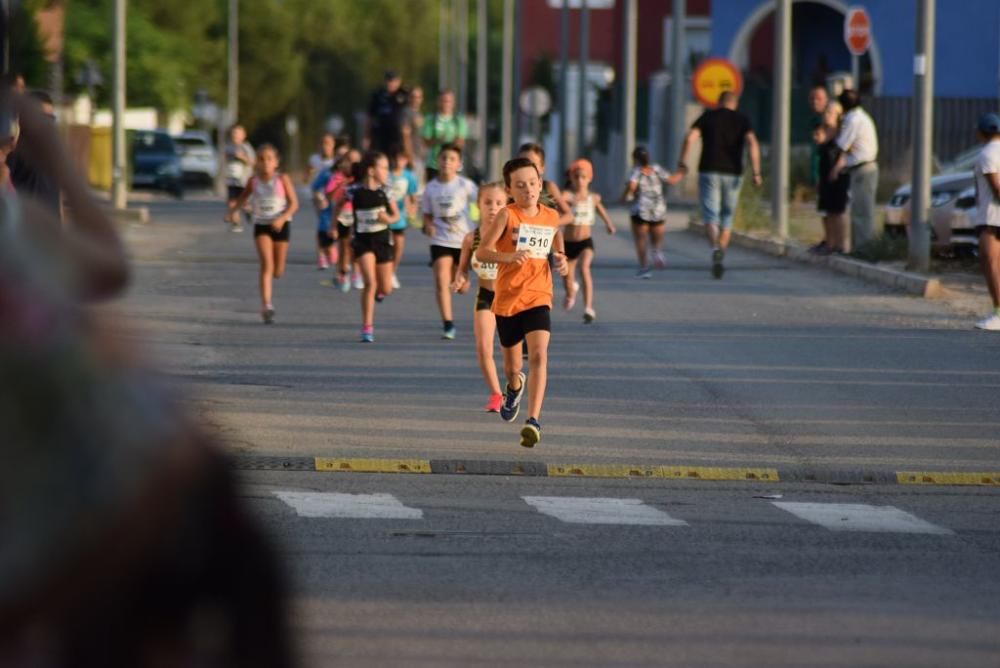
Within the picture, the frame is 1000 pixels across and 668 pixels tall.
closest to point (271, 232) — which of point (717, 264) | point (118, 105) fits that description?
point (717, 264)

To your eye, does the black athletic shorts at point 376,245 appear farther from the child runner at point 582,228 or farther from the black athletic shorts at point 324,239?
the black athletic shorts at point 324,239

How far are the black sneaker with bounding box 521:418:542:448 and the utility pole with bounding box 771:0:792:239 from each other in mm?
18735

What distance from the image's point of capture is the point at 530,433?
11172 millimetres

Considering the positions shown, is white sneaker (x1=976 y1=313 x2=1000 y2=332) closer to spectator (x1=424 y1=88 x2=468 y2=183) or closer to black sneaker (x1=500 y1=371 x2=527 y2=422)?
black sneaker (x1=500 y1=371 x2=527 y2=422)

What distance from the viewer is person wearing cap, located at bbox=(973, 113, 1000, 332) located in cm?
1739

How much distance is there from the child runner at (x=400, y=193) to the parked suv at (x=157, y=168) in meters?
33.2

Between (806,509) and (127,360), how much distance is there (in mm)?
7620

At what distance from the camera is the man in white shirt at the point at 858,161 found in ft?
79.4

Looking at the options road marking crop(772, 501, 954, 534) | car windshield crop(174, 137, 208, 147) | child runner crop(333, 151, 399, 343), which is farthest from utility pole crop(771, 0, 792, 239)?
car windshield crop(174, 137, 208, 147)

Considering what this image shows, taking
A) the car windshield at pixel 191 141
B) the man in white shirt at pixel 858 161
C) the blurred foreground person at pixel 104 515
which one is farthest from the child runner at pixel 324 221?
the car windshield at pixel 191 141

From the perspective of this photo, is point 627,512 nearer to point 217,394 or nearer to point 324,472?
point 324,472

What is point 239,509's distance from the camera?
80.7 inches

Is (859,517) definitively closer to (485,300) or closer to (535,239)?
(535,239)

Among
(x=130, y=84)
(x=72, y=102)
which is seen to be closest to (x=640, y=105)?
(x=72, y=102)
